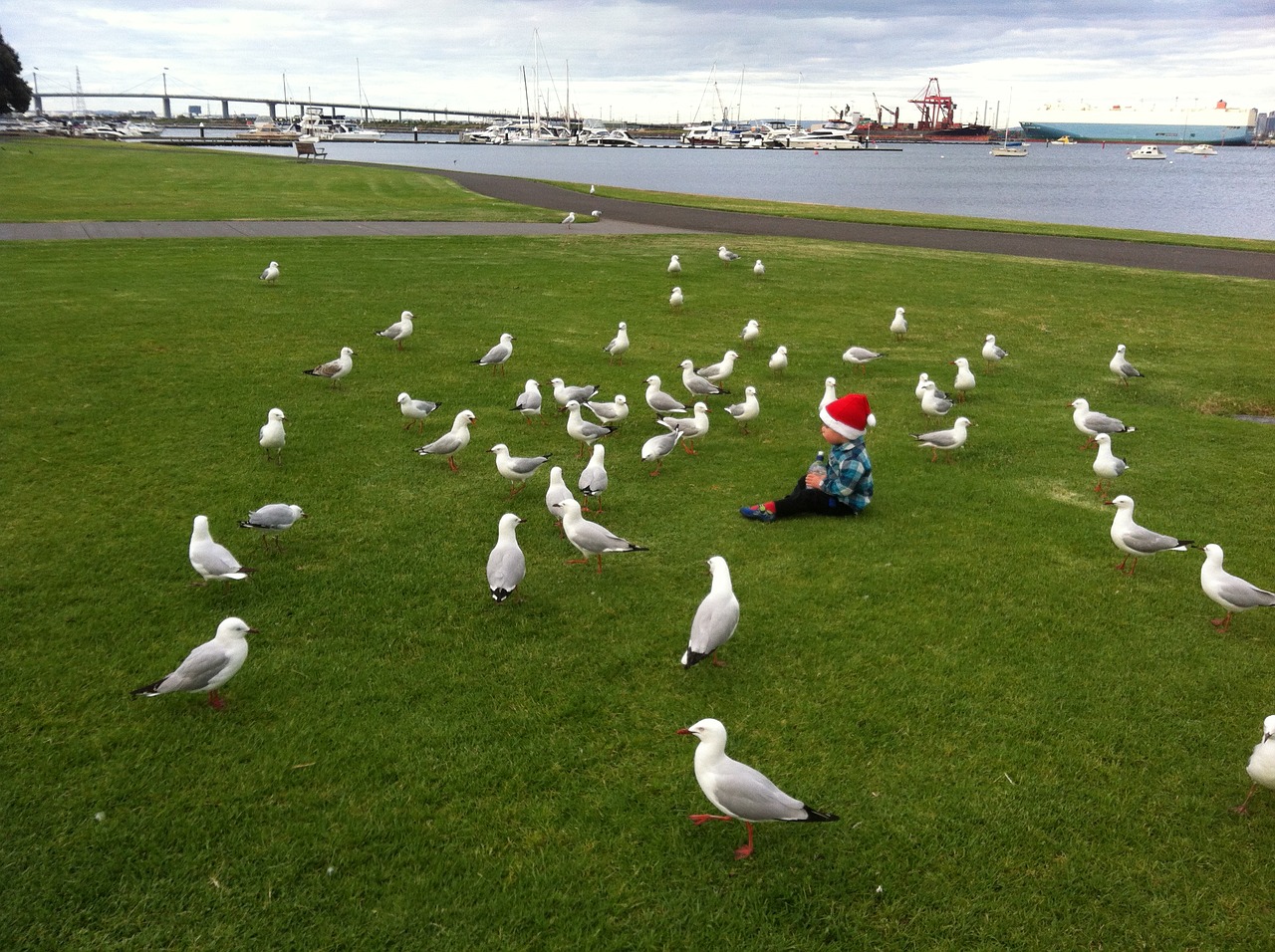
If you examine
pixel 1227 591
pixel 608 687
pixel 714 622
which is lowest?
pixel 608 687

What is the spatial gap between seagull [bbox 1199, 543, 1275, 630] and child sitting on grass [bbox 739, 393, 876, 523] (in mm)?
3268

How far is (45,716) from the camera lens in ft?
19.6

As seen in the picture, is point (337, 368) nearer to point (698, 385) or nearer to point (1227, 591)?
point (698, 385)

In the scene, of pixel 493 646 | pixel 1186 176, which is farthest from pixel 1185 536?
pixel 1186 176

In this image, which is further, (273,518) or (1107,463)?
(1107,463)

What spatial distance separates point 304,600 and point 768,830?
4.58 meters

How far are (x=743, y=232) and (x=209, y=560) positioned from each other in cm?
2921

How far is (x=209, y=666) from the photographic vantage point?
5996 mm

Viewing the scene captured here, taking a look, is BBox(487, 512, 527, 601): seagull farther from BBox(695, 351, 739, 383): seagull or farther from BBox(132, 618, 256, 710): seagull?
BBox(695, 351, 739, 383): seagull

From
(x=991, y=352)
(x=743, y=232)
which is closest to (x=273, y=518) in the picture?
(x=991, y=352)

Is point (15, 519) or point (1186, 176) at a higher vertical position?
point (1186, 176)

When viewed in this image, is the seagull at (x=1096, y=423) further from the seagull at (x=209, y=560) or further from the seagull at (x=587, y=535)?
the seagull at (x=209, y=560)

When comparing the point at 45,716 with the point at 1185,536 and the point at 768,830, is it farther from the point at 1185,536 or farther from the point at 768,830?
the point at 1185,536

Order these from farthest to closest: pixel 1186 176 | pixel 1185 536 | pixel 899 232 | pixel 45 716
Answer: pixel 1186 176 < pixel 899 232 < pixel 1185 536 < pixel 45 716
